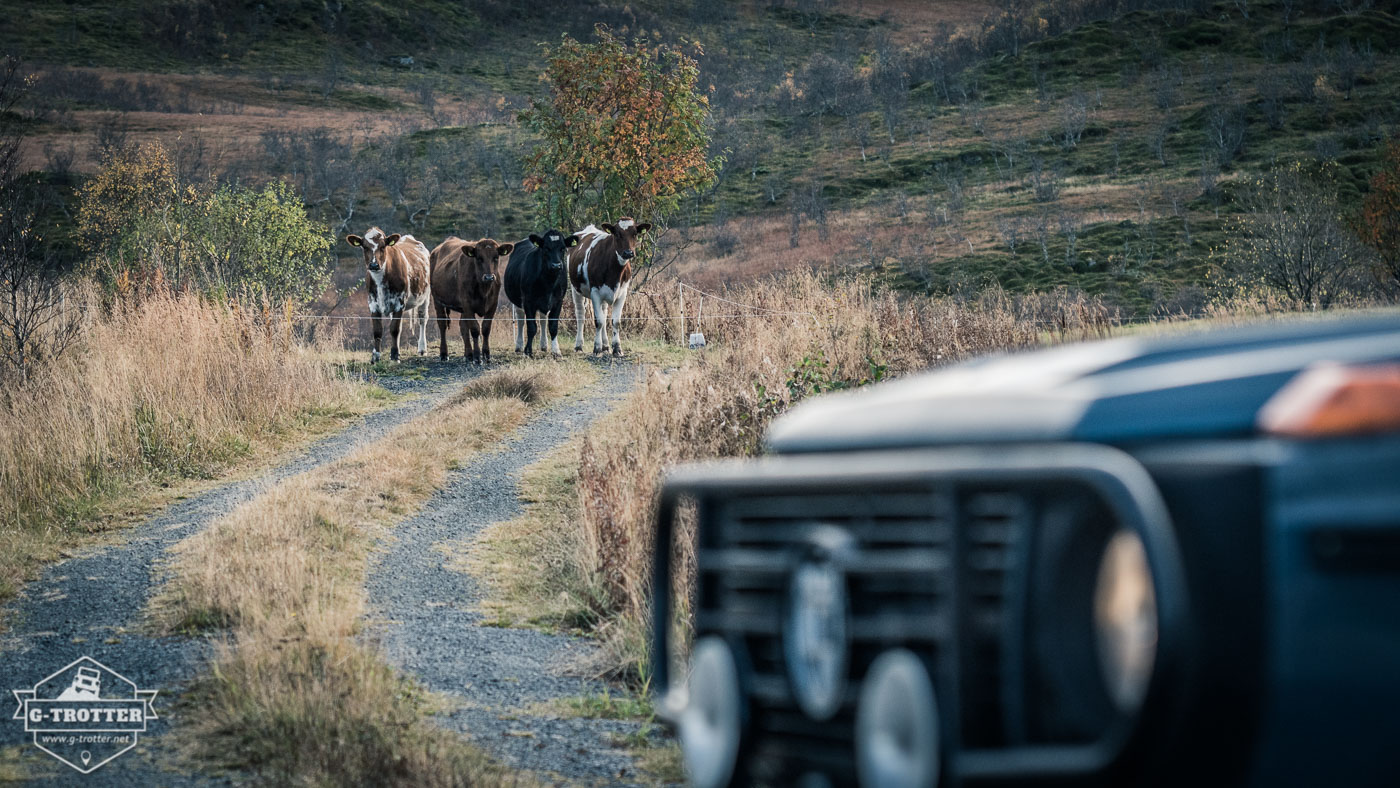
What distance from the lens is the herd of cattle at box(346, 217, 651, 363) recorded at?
19.1 meters

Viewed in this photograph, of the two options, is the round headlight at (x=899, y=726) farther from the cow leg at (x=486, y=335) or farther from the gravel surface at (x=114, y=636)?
the cow leg at (x=486, y=335)

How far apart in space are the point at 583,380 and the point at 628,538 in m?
10.1

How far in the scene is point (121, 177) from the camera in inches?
1259

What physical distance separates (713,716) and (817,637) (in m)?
0.34

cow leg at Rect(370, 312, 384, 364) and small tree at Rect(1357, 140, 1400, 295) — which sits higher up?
small tree at Rect(1357, 140, 1400, 295)

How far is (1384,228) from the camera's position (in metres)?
26.5

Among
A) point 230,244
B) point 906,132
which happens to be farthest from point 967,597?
point 906,132

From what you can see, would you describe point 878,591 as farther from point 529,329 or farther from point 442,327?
point 442,327

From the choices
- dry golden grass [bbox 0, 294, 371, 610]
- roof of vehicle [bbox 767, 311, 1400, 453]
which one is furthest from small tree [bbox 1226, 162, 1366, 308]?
roof of vehicle [bbox 767, 311, 1400, 453]

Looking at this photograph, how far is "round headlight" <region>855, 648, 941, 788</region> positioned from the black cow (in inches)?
684

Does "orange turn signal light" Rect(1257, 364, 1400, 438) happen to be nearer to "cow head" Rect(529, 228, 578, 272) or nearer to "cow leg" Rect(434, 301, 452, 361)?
"cow head" Rect(529, 228, 578, 272)

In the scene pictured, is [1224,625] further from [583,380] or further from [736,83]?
[736,83]

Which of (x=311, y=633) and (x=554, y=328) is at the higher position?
(x=554, y=328)

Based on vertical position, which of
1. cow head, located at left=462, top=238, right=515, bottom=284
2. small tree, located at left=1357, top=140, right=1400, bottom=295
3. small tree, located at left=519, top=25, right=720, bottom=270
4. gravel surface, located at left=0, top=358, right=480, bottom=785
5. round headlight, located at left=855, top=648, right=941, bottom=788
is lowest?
gravel surface, located at left=0, top=358, right=480, bottom=785
